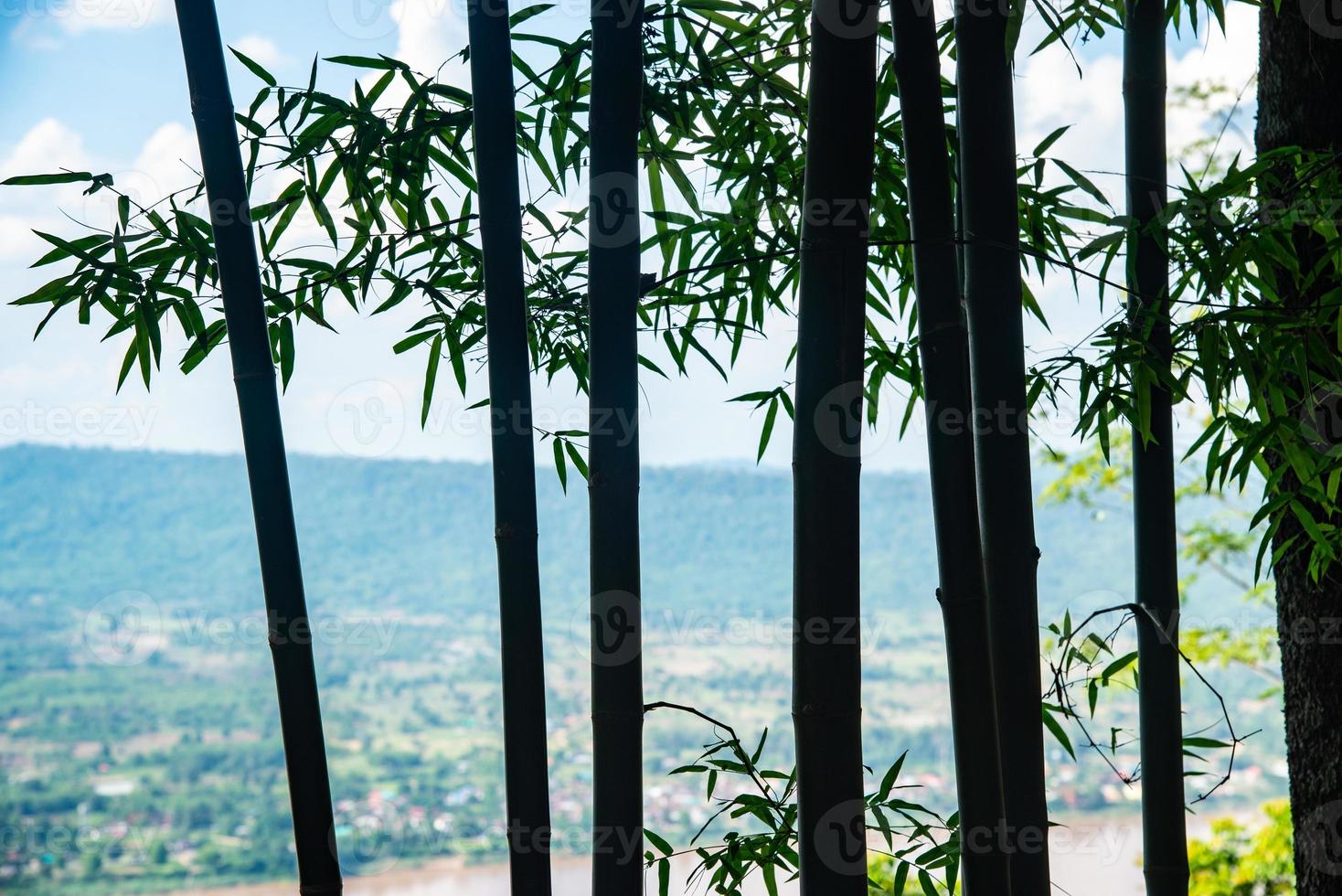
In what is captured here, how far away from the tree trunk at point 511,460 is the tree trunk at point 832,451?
26cm

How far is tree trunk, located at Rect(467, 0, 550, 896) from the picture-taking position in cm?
101

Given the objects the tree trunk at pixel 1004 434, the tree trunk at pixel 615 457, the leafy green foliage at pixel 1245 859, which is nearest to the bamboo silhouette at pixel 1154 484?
the tree trunk at pixel 1004 434

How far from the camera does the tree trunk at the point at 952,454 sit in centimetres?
107

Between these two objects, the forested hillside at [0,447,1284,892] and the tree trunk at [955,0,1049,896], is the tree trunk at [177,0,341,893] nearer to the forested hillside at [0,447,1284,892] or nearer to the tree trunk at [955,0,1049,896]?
A: the tree trunk at [955,0,1049,896]

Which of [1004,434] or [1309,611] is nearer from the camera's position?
[1004,434]

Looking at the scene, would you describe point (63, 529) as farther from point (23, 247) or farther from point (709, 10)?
point (709, 10)

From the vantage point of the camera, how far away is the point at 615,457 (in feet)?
3.33

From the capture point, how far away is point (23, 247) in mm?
1373

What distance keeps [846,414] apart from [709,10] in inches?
31.9

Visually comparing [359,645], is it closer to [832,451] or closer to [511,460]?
[511,460]

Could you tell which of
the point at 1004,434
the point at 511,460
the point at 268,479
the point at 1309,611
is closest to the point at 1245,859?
the point at 1309,611

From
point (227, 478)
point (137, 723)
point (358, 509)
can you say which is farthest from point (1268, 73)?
point (137, 723)

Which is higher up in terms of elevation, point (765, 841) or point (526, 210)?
point (526, 210)

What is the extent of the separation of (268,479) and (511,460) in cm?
23
